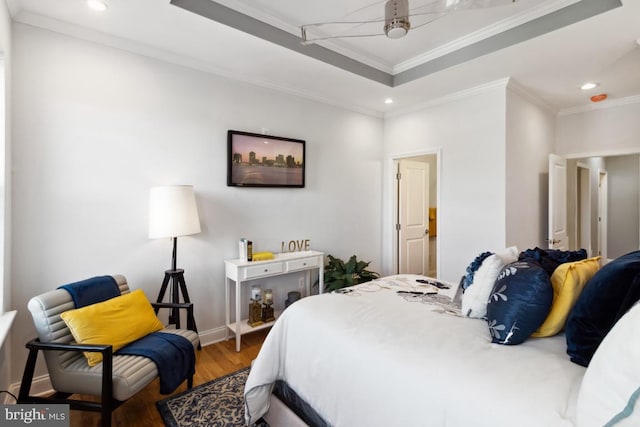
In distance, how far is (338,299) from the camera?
6.51 ft

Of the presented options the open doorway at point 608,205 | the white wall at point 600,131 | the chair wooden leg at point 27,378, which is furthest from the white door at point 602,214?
the chair wooden leg at point 27,378

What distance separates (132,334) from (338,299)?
4.40 feet

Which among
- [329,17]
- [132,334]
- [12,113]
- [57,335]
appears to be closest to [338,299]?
[132,334]

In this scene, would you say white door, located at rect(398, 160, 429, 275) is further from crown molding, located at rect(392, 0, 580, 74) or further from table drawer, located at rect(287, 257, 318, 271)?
table drawer, located at rect(287, 257, 318, 271)

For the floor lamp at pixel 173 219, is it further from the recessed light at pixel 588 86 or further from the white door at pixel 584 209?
the white door at pixel 584 209

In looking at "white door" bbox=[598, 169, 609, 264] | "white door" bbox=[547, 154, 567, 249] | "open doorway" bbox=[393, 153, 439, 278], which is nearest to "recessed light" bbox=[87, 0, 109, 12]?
"open doorway" bbox=[393, 153, 439, 278]

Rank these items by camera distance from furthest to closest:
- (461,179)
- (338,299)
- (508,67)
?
(461,179) < (508,67) < (338,299)

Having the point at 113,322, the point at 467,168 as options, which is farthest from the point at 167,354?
the point at 467,168

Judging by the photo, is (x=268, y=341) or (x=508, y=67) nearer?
(x=268, y=341)

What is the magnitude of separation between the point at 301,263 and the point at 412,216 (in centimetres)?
219

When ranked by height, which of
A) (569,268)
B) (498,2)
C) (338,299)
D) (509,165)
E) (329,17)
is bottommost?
(338,299)

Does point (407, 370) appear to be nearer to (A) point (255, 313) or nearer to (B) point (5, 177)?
(A) point (255, 313)

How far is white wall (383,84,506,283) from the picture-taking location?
10.8ft

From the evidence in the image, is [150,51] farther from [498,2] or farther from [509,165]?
[509,165]
